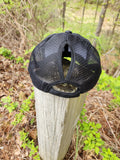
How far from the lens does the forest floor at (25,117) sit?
1.81 meters

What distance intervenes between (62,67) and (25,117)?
1891 millimetres

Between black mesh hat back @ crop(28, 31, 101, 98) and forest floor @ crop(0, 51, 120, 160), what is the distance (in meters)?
1.64

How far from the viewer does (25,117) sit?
2125mm

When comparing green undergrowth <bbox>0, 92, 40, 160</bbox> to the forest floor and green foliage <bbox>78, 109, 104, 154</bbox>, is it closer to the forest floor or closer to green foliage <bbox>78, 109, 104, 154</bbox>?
the forest floor

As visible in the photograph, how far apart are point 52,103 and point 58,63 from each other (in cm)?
34

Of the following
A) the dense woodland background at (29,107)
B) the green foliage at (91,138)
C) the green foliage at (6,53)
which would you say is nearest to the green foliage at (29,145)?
the dense woodland background at (29,107)

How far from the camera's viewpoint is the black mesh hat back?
0.63m

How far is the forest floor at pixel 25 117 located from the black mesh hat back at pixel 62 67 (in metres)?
1.64

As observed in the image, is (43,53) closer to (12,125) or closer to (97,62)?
(97,62)

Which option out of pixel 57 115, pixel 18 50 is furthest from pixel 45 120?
pixel 18 50

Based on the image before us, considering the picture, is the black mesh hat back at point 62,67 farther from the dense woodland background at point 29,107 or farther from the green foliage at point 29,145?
the green foliage at point 29,145

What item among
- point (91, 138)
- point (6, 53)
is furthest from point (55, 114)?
point (6, 53)

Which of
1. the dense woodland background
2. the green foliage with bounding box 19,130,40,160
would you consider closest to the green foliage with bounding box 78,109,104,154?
the dense woodland background

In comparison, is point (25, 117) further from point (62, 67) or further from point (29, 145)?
point (62, 67)
